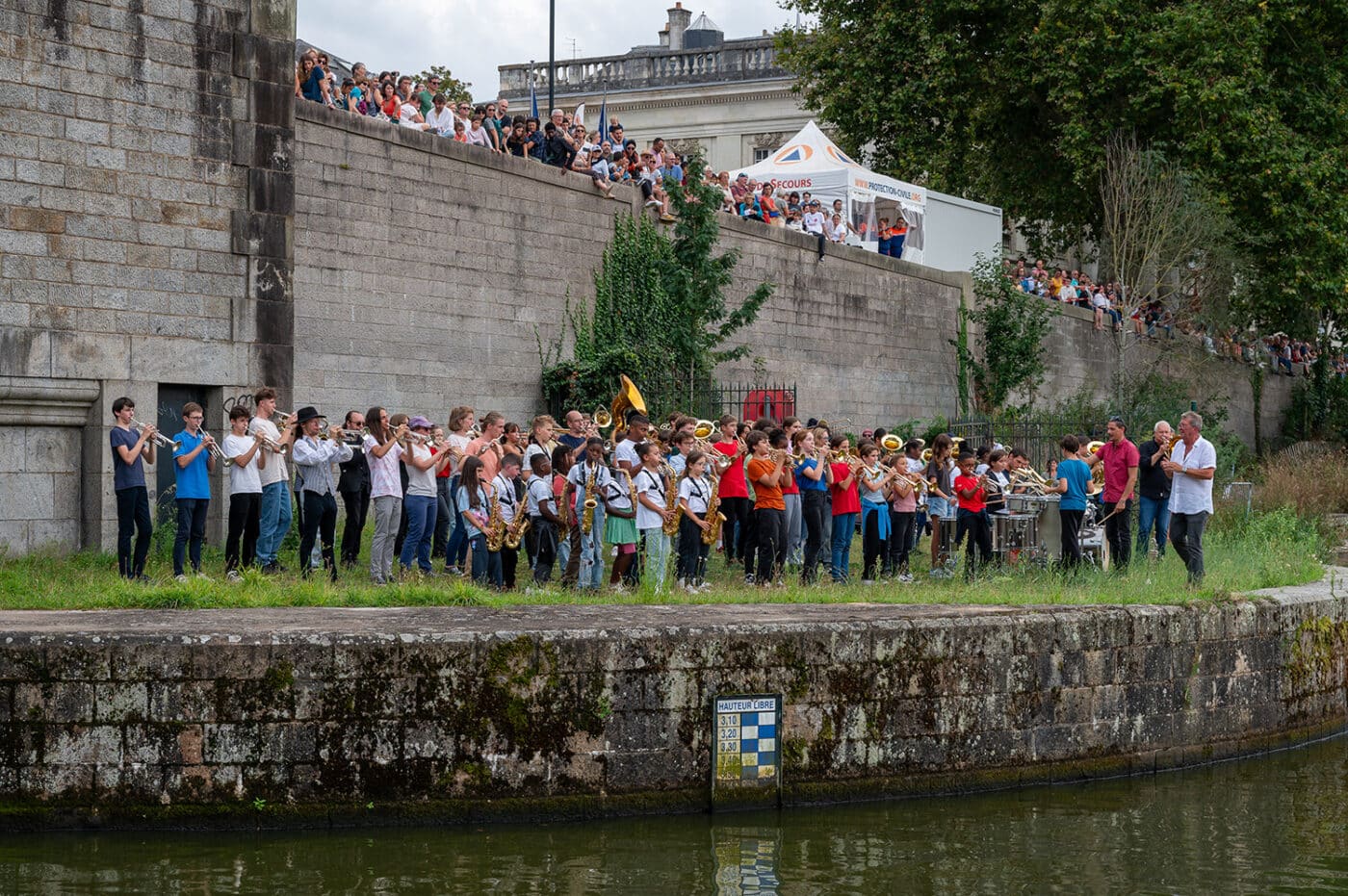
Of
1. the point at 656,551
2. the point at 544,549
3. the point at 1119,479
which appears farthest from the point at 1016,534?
the point at 544,549

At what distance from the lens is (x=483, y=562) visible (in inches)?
501

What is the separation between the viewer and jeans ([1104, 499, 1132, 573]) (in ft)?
46.6

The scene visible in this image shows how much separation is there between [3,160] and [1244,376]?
3079cm

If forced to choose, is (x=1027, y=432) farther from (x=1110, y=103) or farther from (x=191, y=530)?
(x=191, y=530)

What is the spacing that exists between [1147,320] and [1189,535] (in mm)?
22118

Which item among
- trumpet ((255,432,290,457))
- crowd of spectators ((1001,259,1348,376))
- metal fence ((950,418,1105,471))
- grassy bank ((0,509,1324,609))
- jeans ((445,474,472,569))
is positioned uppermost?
crowd of spectators ((1001,259,1348,376))

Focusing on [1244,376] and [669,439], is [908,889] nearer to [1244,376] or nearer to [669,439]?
[669,439]

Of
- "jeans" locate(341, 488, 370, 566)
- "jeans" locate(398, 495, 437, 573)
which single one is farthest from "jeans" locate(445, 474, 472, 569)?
"jeans" locate(341, 488, 370, 566)

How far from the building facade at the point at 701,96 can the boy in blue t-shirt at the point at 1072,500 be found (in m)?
34.4

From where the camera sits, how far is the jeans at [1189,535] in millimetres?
13297

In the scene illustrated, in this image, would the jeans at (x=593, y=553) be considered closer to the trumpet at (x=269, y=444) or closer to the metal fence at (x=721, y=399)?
the trumpet at (x=269, y=444)

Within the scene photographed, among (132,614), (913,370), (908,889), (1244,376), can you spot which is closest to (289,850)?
(132,614)

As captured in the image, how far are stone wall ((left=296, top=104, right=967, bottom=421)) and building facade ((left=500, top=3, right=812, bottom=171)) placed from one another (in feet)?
84.8

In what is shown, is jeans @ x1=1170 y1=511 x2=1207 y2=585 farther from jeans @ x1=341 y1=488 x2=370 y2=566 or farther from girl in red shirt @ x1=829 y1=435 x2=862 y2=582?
jeans @ x1=341 y1=488 x2=370 y2=566
